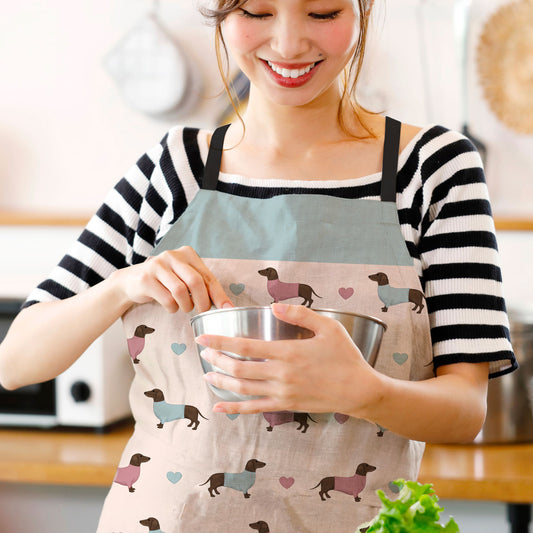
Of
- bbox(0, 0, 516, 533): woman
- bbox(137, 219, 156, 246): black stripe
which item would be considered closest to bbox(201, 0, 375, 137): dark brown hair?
bbox(0, 0, 516, 533): woman

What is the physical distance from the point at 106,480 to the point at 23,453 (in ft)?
0.78

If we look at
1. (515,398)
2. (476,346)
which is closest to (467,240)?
(476,346)

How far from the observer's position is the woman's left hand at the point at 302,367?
77 cm

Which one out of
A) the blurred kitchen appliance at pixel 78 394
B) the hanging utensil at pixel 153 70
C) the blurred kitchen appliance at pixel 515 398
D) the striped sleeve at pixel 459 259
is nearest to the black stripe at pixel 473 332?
the striped sleeve at pixel 459 259

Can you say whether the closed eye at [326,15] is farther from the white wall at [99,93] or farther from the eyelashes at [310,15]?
the white wall at [99,93]

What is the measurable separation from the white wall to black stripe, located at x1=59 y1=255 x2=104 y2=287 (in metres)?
1.13

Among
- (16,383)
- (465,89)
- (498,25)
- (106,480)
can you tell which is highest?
(498,25)

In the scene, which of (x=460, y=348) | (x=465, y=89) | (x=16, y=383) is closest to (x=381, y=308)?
(x=460, y=348)

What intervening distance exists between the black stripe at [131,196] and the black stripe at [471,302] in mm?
470

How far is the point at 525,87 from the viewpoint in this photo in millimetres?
1994

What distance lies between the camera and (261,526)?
3.16 ft

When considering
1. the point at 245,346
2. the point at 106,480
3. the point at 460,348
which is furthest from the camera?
the point at 106,480

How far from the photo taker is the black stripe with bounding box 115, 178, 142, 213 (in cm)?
110

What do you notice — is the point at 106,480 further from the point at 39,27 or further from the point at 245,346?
the point at 39,27
